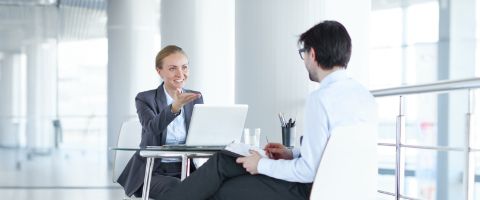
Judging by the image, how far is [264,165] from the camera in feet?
6.61

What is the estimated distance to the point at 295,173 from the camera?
1.94 metres

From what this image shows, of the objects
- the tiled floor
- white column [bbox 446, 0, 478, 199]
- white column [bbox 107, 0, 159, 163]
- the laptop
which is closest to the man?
the laptop

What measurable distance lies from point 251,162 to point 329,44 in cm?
38

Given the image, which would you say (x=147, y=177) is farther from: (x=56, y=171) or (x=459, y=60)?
(x=459, y=60)

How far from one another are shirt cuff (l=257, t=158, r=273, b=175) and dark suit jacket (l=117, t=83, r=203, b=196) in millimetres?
843

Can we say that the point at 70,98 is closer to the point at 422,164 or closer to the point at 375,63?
the point at 375,63

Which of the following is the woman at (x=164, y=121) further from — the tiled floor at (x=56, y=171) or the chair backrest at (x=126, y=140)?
the tiled floor at (x=56, y=171)

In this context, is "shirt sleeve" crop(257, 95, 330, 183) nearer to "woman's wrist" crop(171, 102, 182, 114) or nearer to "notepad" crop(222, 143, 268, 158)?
"notepad" crop(222, 143, 268, 158)

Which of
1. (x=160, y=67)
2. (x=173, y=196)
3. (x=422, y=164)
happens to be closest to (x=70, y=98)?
(x=160, y=67)

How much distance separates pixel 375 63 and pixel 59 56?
17.9 feet

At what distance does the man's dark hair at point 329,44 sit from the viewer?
1.99 m

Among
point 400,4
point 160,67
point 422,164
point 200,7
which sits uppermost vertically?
point 400,4

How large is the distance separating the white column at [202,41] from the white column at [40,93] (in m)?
1.37

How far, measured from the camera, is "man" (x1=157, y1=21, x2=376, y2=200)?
1.90m
